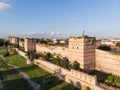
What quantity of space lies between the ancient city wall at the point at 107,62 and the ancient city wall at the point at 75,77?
482 cm

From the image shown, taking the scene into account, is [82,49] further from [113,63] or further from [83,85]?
[83,85]

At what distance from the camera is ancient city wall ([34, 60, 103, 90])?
647 inches

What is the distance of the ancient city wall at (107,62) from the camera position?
20509 millimetres

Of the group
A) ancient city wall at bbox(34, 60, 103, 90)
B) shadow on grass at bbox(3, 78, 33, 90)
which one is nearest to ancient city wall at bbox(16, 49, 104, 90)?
ancient city wall at bbox(34, 60, 103, 90)

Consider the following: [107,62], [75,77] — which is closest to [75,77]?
[75,77]

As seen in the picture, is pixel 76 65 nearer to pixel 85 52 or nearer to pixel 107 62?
pixel 85 52

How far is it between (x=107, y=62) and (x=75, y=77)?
517cm

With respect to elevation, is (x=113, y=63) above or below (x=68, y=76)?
above

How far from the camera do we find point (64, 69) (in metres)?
21.1

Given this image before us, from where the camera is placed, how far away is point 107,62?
21.8 m

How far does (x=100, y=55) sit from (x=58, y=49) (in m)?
10.5

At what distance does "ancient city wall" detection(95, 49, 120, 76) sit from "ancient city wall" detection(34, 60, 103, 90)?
4.82 meters

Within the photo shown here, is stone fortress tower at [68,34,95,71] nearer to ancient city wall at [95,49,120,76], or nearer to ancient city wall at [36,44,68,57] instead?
ancient city wall at [95,49,120,76]

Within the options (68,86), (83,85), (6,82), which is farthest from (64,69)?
(6,82)
